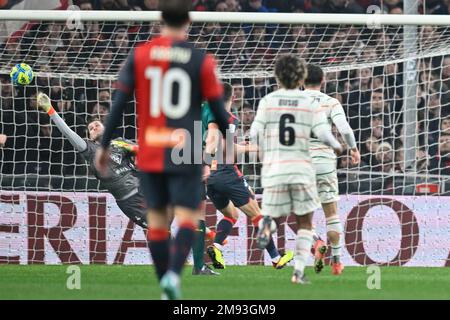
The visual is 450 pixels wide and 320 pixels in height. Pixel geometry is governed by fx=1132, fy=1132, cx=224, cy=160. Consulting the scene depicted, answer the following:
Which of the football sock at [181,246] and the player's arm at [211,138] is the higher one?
the player's arm at [211,138]

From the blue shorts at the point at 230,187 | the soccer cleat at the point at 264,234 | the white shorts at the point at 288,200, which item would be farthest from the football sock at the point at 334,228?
the soccer cleat at the point at 264,234

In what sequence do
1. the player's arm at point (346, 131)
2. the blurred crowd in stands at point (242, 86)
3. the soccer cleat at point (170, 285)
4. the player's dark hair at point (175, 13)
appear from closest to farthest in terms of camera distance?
the soccer cleat at point (170, 285) → the player's dark hair at point (175, 13) → the player's arm at point (346, 131) → the blurred crowd in stands at point (242, 86)

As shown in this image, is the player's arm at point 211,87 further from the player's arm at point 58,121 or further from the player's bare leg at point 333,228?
the player's arm at point 58,121

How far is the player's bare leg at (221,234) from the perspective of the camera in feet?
39.5

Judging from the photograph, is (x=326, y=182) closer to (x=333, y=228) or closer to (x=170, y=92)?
(x=333, y=228)

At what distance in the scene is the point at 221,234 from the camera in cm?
1215

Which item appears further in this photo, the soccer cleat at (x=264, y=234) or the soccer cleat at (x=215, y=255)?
the soccer cleat at (x=215, y=255)

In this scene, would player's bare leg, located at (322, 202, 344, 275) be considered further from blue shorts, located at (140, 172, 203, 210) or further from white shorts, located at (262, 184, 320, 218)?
blue shorts, located at (140, 172, 203, 210)

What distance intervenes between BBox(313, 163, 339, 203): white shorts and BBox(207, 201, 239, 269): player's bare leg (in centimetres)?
139

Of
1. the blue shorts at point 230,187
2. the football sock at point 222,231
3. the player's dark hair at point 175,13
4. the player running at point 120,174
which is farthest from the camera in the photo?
the player running at point 120,174

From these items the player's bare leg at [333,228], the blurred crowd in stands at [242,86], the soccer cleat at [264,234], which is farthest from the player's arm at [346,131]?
the blurred crowd in stands at [242,86]

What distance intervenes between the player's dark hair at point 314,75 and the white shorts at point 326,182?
0.81 meters

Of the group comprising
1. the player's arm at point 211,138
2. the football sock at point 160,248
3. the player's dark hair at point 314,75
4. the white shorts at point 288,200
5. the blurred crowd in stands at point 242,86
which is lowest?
the football sock at point 160,248
